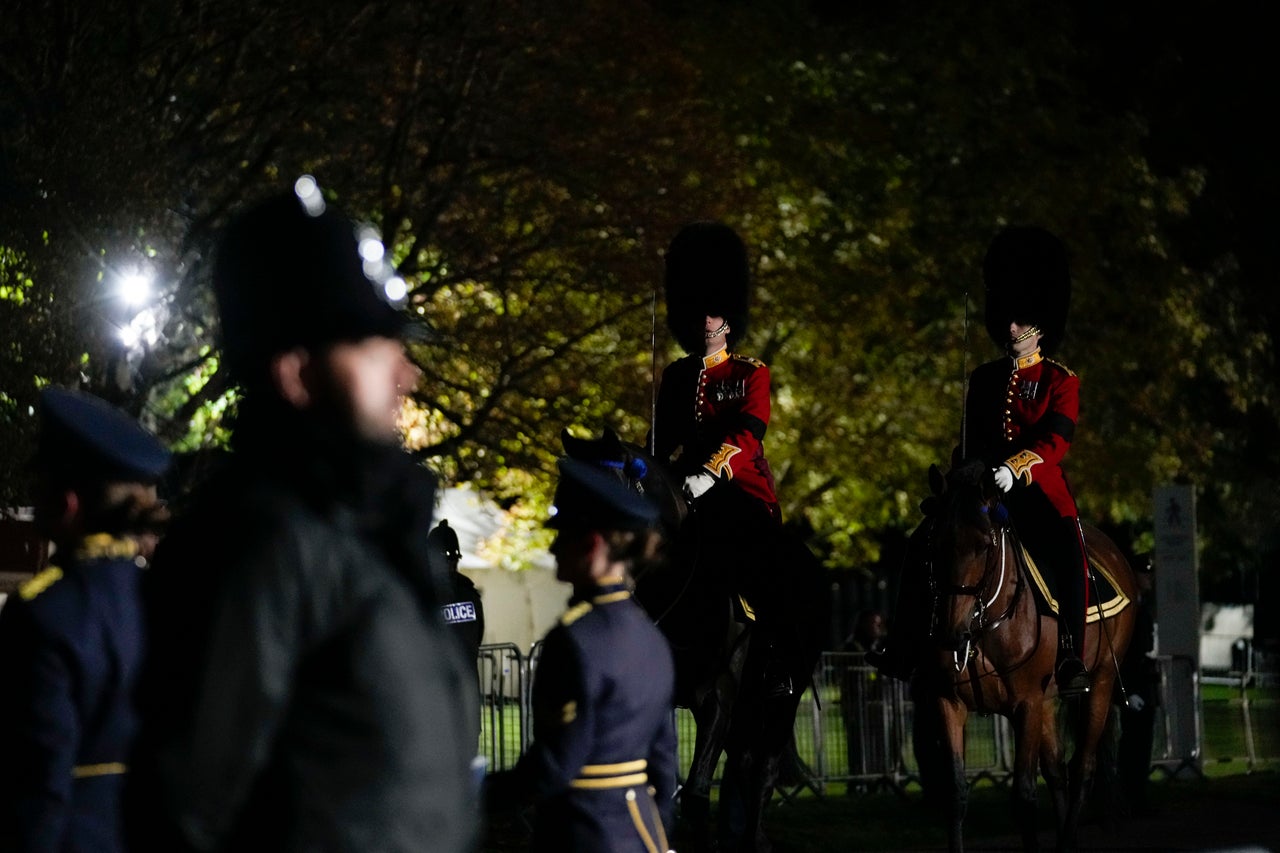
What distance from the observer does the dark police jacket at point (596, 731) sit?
5.08 m

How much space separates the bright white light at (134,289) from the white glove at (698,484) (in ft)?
26.1

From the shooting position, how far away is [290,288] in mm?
3080

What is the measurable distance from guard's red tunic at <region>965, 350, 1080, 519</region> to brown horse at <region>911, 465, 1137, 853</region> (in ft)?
1.74

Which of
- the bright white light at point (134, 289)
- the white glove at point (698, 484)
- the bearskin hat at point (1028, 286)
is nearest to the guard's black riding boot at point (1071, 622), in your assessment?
the bearskin hat at point (1028, 286)

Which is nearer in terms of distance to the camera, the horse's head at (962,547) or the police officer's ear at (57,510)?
the police officer's ear at (57,510)

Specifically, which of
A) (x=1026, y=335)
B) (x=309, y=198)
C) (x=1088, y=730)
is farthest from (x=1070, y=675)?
(x=309, y=198)

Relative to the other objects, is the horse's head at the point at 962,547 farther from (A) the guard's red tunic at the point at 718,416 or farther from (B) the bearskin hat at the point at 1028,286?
(B) the bearskin hat at the point at 1028,286

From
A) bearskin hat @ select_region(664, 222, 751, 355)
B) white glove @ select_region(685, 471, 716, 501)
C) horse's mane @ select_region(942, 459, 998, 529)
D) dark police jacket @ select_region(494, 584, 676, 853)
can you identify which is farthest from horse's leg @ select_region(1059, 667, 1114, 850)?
dark police jacket @ select_region(494, 584, 676, 853)

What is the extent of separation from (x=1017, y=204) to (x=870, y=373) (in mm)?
3363

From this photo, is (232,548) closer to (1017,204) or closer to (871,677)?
(871,677)

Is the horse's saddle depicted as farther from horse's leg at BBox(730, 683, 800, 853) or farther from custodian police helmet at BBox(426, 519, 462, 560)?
custodian police helmet at BBox(426, 519, 462, 560)

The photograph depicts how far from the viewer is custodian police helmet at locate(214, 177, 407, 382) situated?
10.0 feet

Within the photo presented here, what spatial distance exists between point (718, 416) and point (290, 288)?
8.15 meters

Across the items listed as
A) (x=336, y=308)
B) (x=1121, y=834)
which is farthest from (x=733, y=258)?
(x=336, y=308)
